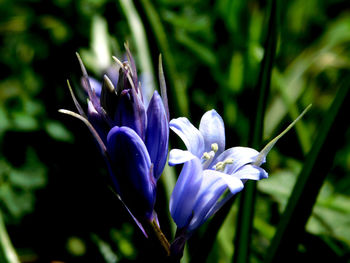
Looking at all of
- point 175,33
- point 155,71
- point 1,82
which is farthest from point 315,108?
point 1,82

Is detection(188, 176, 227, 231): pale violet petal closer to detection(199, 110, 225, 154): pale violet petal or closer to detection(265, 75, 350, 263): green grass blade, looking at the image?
detection(199, 110, 225, 154): pale violet petal

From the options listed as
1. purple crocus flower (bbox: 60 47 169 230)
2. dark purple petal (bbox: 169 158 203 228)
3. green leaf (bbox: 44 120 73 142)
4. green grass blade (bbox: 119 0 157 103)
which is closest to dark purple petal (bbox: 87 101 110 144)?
purple crocus flower (bbox: 60 47 169 230)

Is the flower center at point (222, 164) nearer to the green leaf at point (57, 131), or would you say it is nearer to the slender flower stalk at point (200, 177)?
the slender flower stalk at point (200, 177)

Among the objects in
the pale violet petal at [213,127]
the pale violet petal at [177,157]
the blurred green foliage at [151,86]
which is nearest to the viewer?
the pale violet petal at [177,157]

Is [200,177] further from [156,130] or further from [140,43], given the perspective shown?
[140,43]

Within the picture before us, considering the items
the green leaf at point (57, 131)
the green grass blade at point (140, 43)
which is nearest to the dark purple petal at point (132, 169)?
the green grass blade at point (140, 43)

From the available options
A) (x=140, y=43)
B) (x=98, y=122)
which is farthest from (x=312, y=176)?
(x=140, y=43)

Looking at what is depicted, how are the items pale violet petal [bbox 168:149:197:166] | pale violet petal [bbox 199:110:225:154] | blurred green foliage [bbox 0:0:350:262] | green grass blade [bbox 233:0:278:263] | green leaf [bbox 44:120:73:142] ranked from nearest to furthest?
1. pale violet petal [bbox 168:149:197:166]
2. pale violet petal [bbox 199:110:225:154]
3. green grass blade [bbox 233:0:278:263]
4. blurred green foliage [bbox 0:0:350:262]
5. green leaf [bbox 44:120:73:142]

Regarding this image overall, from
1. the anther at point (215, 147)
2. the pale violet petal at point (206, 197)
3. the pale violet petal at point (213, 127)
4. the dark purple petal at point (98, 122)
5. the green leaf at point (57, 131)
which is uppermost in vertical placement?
the dark purple petal at point (98, 122)
